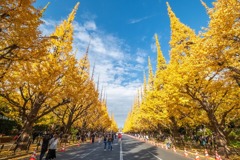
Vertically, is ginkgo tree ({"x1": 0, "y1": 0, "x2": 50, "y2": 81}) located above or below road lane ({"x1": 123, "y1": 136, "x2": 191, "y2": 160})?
above

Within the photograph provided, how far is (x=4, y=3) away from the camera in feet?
22.4

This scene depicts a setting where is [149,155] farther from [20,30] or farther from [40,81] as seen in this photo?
[20,30]

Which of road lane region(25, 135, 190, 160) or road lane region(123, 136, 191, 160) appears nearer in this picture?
road lane region(25, 135, 190, 160)

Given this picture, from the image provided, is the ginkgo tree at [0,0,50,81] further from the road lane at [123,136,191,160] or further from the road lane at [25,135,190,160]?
the road lane at [123,136,191,160]

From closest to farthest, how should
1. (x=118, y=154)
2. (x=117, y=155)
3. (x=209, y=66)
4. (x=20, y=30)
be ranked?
(x=20, y=30), (x=209, y=66), (x=117, y=155), (x=118, y=154)

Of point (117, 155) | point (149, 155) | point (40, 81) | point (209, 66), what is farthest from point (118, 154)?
point (209, 66)

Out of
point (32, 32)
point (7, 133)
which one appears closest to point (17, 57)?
point (32, 32)

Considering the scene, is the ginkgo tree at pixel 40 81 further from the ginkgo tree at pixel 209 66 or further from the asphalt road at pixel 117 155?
the ginkgo tree at pixel 209 66

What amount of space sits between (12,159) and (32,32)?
8.84m

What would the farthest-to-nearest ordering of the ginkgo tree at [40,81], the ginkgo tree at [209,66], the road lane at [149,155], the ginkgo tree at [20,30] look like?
1. the road lane at [149,155]
2. the ginkgo tree at [40,81]
3. the ginkgo tree at [209,66]
4. the ginkgo tree at [20,30]

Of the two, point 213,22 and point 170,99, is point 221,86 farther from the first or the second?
point 213,22

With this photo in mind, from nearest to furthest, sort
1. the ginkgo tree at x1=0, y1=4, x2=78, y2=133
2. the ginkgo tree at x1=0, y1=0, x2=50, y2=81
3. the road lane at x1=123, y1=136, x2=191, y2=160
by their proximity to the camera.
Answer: the ginkgo tree at x1=0, y1=0, x2=50, y2=81, the ginkgo tree at x1=0, y1=4, x2=78, y2=133, the road lane at x1=123, y1=136, x2=191, y2=160

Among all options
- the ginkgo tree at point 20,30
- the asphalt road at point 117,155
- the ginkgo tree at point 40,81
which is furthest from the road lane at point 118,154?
the ginkgo tree at point 20,30

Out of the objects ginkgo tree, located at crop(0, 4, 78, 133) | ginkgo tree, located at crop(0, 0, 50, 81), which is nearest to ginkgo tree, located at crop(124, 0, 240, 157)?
ginkgo tree, located at crop(0, 0, 50, 81)
